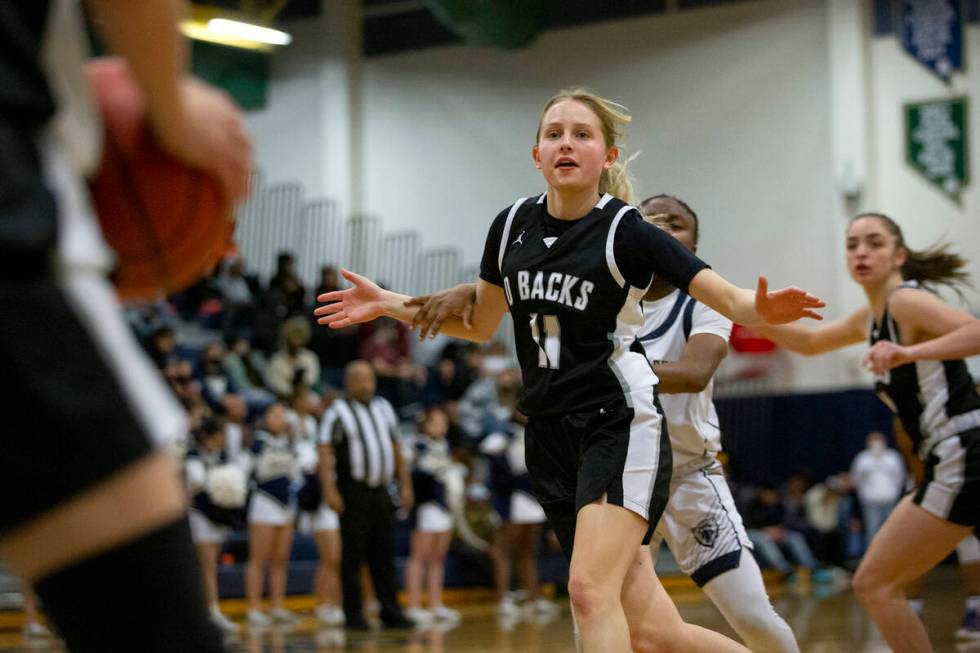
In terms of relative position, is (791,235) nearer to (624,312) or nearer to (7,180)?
(624,312)

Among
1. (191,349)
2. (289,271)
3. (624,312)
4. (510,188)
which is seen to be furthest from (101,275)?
(510,188)

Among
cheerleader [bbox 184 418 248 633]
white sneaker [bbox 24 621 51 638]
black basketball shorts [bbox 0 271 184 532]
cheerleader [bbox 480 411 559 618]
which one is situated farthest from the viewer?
cheerleader [bbox 480 411 559 618]

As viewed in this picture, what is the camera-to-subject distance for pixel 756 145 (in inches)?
707

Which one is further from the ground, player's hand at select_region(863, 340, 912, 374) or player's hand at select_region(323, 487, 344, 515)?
player's hand at select_region(863, 340, 912, 374)

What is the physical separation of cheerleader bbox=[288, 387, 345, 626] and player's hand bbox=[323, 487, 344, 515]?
1.41 feet

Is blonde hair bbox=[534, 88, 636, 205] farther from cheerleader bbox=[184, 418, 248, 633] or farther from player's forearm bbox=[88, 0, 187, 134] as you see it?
cheerleader bbox=[184, 418, 248, 633]

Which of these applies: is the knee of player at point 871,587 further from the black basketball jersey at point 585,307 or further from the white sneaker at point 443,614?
the white sneaker at point 443,614

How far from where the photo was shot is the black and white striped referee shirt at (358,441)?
31.5ft

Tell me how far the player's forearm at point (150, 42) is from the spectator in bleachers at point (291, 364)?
1266 centimetres

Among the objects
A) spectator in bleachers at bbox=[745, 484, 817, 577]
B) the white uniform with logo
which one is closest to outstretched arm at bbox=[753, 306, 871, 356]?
the white uniform with logo

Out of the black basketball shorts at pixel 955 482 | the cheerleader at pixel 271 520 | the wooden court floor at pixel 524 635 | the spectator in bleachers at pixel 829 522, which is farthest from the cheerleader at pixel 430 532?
the spectator in bleachers at pixel 829 522

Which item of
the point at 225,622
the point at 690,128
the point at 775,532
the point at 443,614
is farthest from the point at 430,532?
the point at 690,128

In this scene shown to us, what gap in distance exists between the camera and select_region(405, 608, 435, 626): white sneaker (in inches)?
396

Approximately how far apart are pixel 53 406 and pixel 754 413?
1703 cm
